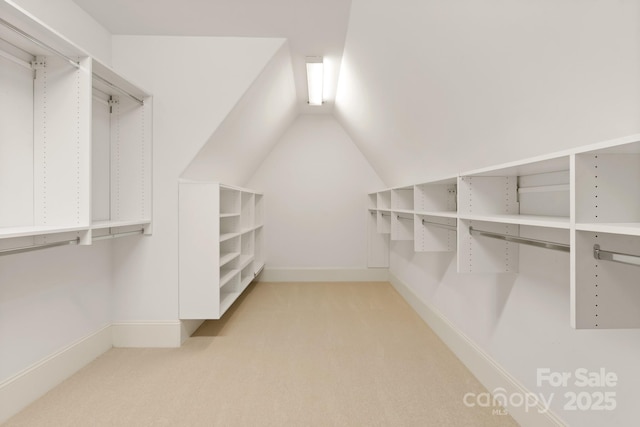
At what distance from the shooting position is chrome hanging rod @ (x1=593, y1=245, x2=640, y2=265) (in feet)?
2.89

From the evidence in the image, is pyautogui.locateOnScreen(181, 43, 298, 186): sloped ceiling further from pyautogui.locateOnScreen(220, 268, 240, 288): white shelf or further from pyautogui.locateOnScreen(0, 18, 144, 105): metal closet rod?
pyautogui.locateOnScreen(220, 268, 240, 288): white shelf

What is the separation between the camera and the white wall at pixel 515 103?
1.13 m

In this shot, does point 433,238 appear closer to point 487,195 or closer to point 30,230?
point 487,195

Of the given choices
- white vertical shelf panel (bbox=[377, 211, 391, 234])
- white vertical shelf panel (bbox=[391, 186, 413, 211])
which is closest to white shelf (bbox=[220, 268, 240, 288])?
white vertical shelf panel (bbox=[391, 186, 413, 211])

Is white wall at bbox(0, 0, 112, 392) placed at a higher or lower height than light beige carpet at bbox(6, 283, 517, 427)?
higher

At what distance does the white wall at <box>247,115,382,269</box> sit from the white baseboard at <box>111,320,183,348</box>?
8.25 ft

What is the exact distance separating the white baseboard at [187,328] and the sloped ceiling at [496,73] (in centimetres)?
259

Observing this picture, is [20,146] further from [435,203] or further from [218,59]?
[435,203]

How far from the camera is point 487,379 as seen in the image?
2109 millimetres

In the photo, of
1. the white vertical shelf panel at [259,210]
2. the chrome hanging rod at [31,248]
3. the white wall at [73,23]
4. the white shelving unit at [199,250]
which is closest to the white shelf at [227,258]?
the white shelving unit at [199,250]

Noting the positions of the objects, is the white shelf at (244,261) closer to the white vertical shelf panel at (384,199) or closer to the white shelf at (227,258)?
the white shelf at (227,258)

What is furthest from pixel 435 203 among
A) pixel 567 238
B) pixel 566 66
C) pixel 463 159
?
pixel 566 66

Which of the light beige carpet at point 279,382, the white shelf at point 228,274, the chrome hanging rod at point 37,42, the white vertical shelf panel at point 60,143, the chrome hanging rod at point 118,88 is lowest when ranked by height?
the light beige carpet at point 279,382

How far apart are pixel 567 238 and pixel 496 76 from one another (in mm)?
832
